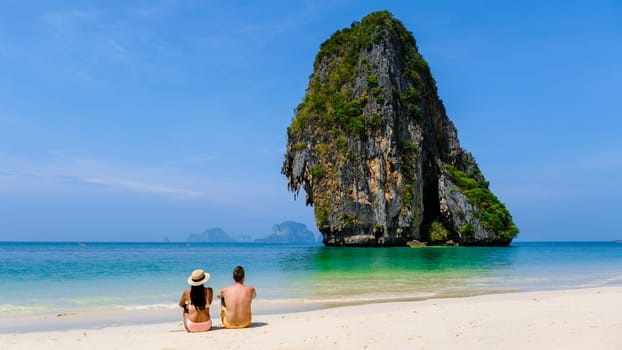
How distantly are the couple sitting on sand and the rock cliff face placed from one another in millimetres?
36799

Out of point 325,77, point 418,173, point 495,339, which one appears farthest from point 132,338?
point 325,77

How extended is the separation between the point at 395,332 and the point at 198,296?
2.82 meters

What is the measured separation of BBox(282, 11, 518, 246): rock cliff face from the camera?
4416 centimetres

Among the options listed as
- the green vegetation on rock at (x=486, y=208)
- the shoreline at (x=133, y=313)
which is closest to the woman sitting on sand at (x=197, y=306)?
the shoreline at (x=133, y=313)

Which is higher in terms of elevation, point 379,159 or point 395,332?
point 379,159

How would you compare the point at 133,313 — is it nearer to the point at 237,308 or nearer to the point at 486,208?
the point at 237,308

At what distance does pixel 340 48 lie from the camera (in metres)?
52.9

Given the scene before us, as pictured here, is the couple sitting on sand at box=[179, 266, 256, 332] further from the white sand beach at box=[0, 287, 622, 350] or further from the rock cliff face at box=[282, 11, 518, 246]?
the rock cliff face at box=[282, 11, 518, 246]

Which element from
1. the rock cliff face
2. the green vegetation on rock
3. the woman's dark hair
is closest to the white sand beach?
the woman's dark hair

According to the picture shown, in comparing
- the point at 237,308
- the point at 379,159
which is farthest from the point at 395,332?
the point at 379,159

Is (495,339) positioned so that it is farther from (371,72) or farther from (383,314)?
(371,72)

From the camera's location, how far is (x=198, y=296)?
273 inches

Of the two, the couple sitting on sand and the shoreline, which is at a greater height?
the couple sitting on sand

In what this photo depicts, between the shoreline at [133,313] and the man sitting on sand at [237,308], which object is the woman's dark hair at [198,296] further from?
the shoreline at [133,313]
